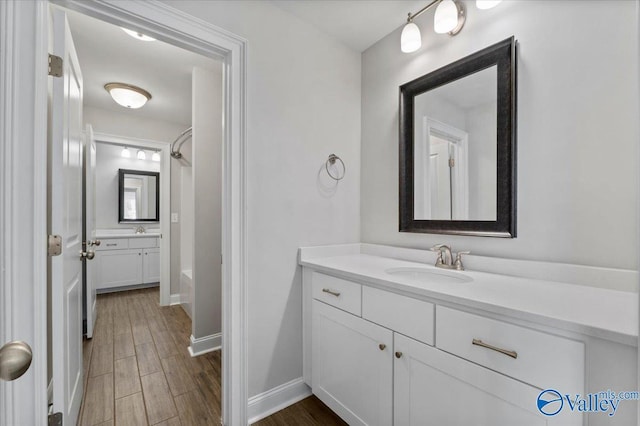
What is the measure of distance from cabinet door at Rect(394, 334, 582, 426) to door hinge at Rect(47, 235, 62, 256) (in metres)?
1.45

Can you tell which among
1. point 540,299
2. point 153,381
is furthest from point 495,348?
point 153,381

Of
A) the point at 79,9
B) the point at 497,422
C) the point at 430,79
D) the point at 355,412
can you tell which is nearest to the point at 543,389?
the point at 497,422

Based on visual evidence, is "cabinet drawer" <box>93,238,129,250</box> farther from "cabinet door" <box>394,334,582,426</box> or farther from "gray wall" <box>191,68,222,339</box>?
"cabinet door" <box>394,334,582,426</box>

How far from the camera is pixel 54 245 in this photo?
1093 mm

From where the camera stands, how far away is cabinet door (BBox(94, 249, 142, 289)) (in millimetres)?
3996

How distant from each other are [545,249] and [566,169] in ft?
1.20

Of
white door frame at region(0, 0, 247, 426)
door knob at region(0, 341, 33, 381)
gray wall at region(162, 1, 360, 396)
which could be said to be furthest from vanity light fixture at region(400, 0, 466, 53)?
door knob at region(0, 341, 33, 381)

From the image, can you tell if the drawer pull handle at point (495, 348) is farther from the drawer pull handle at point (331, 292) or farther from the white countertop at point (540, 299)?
the drawer pull handle at point (331, 292)

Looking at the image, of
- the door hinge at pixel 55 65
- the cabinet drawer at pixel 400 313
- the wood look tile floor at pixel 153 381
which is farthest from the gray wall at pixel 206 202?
the cabinet drawer at pixel 400 313

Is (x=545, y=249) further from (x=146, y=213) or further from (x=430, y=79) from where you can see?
(x=146, y=213)

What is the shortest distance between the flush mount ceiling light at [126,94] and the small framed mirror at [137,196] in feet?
7.63

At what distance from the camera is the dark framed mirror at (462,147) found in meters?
1.38

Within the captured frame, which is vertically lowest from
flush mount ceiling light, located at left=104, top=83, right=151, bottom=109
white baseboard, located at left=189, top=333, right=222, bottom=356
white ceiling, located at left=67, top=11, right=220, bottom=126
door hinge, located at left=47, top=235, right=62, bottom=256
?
white baseboard, located at left=189, top=333, right=222, bottom=356

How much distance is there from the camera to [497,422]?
2.96 feet
